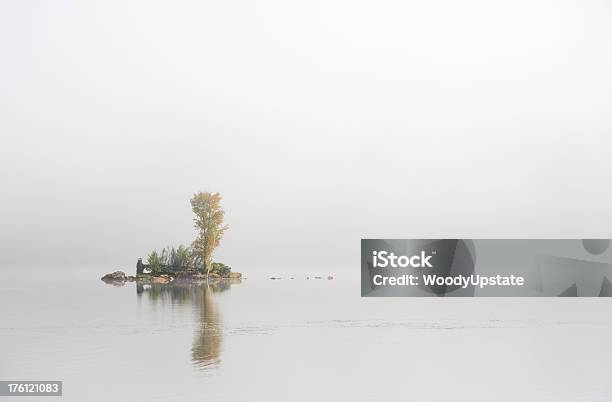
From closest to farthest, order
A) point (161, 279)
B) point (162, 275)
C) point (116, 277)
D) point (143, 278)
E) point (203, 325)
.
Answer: point (203, 325) → point (161, 279) → point (143, 278) → point (162, 275) → point (116, 277)

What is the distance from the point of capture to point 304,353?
27.2m

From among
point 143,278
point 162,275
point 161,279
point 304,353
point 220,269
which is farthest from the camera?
point 220,269

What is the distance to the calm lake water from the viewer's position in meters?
21.1

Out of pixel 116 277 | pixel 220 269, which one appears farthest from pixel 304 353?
pixel 220 269

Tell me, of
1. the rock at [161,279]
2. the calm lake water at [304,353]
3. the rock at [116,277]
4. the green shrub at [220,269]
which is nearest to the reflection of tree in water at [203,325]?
the calm lake water at [304,353]

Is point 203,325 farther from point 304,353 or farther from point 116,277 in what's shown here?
point 116,277

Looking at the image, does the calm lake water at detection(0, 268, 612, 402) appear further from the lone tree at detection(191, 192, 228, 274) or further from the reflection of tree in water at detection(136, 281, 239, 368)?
the lone tree at detection(191, 192, 228, 274)

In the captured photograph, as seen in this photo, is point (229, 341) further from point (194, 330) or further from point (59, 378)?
point (59, 378)

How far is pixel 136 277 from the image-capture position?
79.8m

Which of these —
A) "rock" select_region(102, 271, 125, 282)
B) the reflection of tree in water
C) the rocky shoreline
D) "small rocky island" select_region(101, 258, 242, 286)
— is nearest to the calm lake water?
the reflection of tree in water

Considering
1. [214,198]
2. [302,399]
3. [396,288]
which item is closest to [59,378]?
[302,399]

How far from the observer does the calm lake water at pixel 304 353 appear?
69.1 ft

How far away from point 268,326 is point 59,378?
14735 millimetres

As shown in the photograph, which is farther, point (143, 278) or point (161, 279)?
point (143, 278)
